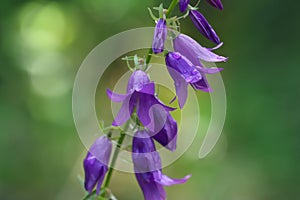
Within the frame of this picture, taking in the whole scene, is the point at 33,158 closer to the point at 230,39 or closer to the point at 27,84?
the point at 27,84

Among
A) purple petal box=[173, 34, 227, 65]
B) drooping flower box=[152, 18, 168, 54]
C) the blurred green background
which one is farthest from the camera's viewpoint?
the blurred green background

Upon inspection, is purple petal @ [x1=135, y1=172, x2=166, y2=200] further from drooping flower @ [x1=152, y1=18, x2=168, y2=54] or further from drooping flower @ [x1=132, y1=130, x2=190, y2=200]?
drooping flower @ [x1=152, y1=18, x2=168, y2=54]

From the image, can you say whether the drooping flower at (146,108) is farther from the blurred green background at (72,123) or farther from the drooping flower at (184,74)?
the blurred green background at (72,123)

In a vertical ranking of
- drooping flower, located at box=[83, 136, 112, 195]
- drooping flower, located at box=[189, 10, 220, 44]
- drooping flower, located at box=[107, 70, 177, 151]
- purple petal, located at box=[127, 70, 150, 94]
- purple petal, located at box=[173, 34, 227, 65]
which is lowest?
drooping flower, located at box=[83, 136, 112, 195]

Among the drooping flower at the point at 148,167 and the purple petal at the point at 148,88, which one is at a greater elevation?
the purple petal at the point at 148,88

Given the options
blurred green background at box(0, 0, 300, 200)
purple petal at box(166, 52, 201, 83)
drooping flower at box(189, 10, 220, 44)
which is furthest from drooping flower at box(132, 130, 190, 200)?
blurred green background at box(0, 0, 300, 200)

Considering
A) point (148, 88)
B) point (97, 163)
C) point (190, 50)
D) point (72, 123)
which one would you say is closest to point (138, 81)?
point (148, 88)

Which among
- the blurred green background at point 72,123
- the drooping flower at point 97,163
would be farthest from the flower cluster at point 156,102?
the blurred green background at point 72,123

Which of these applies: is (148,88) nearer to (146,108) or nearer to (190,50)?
(146,108)
